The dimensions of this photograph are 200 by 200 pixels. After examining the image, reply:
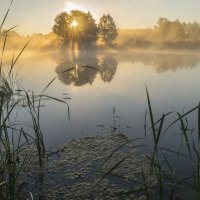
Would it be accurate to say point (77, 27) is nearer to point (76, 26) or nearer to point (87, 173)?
point (76, 26)

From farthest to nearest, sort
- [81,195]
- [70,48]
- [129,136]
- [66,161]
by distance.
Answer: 1. [70,48]
2. [129,136]
3. [66,161]
4. [81,195]

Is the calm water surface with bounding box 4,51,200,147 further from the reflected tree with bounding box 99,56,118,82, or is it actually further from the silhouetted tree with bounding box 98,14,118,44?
the silhouetted tree with bounding box 98,14,118,44

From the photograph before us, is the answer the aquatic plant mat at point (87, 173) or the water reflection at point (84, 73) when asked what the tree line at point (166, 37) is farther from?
the aquatic plant mat at point (87, 173)

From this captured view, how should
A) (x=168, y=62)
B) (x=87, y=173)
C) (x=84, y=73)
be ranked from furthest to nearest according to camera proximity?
(x=168, y=62)
(x=84, y=73)
(x=87, y=173)

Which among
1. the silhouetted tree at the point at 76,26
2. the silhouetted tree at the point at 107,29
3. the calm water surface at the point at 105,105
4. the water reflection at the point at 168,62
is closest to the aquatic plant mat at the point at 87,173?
the calm water surface at the point at 105,105

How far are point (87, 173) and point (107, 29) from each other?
61194 mm

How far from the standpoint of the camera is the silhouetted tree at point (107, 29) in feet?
212

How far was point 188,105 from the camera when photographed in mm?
11102

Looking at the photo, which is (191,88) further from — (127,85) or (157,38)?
(157,38)

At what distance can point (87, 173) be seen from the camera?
225 inches

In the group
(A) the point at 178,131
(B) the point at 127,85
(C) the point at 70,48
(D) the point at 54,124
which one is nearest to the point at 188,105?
(A) the point at 178,131

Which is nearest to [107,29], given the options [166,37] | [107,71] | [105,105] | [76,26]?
[76,26]

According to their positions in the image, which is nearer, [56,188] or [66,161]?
[56,188]

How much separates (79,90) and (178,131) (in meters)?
8.31
